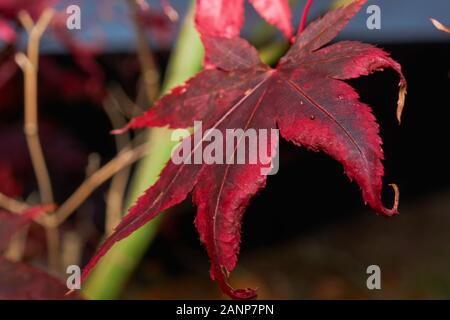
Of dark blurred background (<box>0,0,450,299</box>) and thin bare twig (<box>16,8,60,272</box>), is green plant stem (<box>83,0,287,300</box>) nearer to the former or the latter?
thin bare twig (<box>16,8,60,272</box>)

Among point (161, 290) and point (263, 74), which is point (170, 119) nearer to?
point (263, 74)

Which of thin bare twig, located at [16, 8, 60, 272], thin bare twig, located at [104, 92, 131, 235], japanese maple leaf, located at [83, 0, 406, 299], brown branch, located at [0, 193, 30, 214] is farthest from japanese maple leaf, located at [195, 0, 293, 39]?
thin bare twig, located at [104, 92, 131, 235]

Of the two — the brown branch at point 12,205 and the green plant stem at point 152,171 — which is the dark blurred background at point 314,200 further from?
the green plant stem at point 152,171

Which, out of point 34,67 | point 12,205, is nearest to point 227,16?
point 34,67

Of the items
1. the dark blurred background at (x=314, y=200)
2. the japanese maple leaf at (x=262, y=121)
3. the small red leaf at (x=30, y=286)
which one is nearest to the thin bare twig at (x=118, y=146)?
the dark blurred background at (x=314, y=200)
